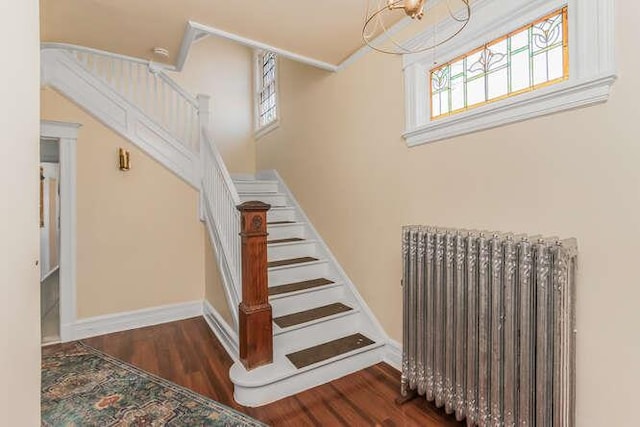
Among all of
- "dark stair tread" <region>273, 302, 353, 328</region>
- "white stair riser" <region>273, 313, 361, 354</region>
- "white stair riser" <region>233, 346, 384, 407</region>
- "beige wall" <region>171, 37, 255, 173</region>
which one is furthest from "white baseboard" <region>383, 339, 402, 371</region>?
"beige wall" <region>171, 37, 255, 173</region>

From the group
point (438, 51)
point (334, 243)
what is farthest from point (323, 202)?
point (438, 51)

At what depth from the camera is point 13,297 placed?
1.02 metres

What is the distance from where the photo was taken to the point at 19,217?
107 cm

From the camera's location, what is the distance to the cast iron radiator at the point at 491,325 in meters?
1.36

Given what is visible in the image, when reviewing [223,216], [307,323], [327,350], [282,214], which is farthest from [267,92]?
[327,350]

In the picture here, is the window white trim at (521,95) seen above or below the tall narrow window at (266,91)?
below

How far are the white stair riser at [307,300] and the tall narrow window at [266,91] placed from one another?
2.80 meters

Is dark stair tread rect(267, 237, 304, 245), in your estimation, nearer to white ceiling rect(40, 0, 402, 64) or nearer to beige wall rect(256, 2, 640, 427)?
beige wall rect(256, 2, 640, 427)

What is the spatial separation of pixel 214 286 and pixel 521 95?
3.15m

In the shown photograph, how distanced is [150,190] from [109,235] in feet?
2.04

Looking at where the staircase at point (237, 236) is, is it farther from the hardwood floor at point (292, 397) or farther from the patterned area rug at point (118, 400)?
the patterned area rug at point (118, 400)

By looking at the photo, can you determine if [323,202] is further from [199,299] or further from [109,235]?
[109,235]

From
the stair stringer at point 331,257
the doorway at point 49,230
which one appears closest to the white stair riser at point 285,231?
the stair stringer at point 331,257

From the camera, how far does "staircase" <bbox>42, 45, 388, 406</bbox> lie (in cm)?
229
